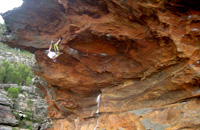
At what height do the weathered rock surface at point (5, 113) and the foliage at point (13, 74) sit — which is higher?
the foliage at point (13, 74)

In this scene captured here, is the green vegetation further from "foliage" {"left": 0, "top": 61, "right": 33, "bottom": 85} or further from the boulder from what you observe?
"foliage" {"left": 0, "top": 61, "right": 33, "bottom": 85}

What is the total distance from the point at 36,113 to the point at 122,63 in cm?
2474

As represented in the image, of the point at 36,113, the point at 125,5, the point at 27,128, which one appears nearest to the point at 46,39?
the point at 125,5

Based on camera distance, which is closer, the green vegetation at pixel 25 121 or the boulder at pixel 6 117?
the boulder at pixel 6 117

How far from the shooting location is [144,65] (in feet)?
19.3

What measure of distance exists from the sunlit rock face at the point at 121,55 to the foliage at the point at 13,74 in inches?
1217

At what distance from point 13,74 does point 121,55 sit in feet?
112

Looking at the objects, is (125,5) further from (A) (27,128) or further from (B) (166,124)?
(A) (27,128)

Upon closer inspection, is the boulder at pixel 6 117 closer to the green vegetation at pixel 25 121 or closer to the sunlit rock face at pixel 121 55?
the green vegetation at pixel 25 121

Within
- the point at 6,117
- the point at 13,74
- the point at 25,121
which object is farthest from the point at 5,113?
the point at 13,74

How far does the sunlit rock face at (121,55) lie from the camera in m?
4.55

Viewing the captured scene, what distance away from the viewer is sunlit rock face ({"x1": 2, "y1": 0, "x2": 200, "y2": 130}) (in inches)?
179

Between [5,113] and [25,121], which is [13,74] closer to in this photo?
[25,121]

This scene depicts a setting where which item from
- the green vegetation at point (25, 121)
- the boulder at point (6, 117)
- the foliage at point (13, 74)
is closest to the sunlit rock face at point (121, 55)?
the boulder at point (6, 117)
